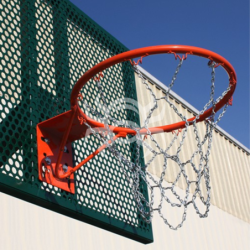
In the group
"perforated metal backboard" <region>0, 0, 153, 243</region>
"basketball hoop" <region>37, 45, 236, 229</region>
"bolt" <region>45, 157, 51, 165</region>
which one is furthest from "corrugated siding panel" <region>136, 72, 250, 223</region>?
"bolt" <region>45, 157, 51, 165</region>

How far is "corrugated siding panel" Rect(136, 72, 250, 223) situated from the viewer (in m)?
7.21

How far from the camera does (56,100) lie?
3574mm

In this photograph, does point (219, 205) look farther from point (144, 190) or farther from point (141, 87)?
point (144, 190)

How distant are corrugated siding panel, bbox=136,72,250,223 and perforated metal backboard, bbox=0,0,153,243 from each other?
2.74 meters

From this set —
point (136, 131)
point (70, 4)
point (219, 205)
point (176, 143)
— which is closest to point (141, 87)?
point (176, 143)

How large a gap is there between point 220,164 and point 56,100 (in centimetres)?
568

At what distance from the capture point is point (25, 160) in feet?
10.4

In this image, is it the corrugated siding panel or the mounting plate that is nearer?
the mounting plate

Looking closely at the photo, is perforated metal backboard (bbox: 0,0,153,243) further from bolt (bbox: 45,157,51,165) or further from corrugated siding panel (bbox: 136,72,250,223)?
corrugated siding panel (bbox: 136,72,250,223)

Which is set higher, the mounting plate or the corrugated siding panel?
the corrugated siding panel

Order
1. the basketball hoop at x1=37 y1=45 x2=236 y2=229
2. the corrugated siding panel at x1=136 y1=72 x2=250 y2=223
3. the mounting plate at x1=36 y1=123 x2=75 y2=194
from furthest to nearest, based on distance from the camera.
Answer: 1. the corrugated siding panel at x1=136 y1=72 x2=250 y2=223
2. the mounting plate at x1=36 y1=123 x2=75 y2=194
3. the basketball hoop at x1=37 y1=45 x2=236 y2=229

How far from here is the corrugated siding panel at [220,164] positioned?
23.6 ft

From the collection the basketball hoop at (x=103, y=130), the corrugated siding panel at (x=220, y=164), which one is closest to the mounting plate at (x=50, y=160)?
the basketball hoop at (x=103, y=130)

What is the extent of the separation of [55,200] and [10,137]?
490 millimetres
